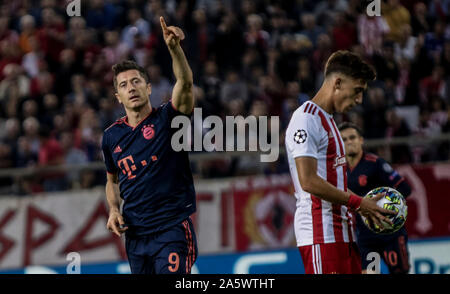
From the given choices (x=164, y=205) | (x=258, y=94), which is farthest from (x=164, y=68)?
(x=164, y=205)

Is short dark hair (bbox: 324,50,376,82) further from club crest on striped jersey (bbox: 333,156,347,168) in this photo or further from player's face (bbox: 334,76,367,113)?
club crest on striped jersey (bbox: 333,156,347,168)

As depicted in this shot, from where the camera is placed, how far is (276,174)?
1125 cm

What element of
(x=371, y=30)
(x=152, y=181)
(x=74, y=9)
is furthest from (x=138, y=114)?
(x=74, y=9)

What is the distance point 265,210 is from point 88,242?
2.65 metres

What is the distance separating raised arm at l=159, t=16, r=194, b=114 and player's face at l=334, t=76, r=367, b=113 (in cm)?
108

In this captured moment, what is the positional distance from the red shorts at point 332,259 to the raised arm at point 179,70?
1.47m

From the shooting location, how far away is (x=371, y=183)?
27.6ft

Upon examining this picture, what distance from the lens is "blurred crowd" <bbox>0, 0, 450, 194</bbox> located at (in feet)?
38.0

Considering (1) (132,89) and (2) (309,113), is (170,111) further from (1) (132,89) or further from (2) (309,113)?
(2) (309,113)

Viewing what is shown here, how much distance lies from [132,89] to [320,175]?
1.72m

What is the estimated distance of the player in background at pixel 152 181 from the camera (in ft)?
20.1

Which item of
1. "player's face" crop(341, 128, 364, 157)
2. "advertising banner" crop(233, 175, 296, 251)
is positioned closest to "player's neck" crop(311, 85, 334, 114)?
"player's face" crop(341, 128, 364, 157)

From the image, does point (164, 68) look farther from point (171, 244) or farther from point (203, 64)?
point (171, 244)

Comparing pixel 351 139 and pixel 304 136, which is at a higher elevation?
pixel 351 139
